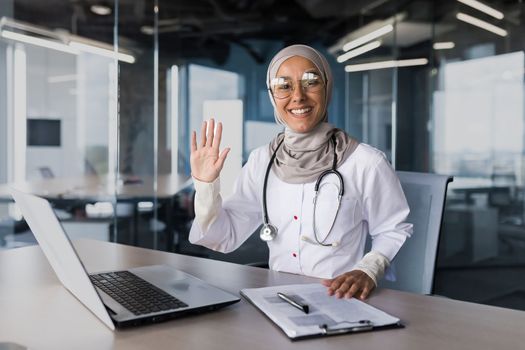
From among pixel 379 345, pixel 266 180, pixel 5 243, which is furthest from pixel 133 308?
pixel 5 243

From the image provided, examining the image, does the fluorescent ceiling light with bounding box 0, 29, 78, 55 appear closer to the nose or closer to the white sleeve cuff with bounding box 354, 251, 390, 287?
the nose

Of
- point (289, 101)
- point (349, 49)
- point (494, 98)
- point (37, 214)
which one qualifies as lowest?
point (37, 214)

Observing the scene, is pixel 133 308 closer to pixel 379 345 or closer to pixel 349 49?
pixel 379 345

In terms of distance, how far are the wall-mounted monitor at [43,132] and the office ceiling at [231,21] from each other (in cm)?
74

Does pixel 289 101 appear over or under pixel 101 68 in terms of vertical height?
under

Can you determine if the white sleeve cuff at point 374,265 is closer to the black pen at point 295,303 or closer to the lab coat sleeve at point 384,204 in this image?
the lab coat sleeve at point 384,204

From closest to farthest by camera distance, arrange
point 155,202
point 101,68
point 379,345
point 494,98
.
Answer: point 379,345, point 494,98, point 101,68, point 155,202

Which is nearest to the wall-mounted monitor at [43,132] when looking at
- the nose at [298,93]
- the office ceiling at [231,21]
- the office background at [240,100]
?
the office background at [240,100]

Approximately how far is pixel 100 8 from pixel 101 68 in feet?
1.61

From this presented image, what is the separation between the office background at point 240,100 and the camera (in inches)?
150

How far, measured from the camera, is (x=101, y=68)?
4.13 m

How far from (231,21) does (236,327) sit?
3.85 m

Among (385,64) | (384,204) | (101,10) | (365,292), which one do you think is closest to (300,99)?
(384,204)

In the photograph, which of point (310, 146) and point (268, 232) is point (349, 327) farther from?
point (310, 146)
